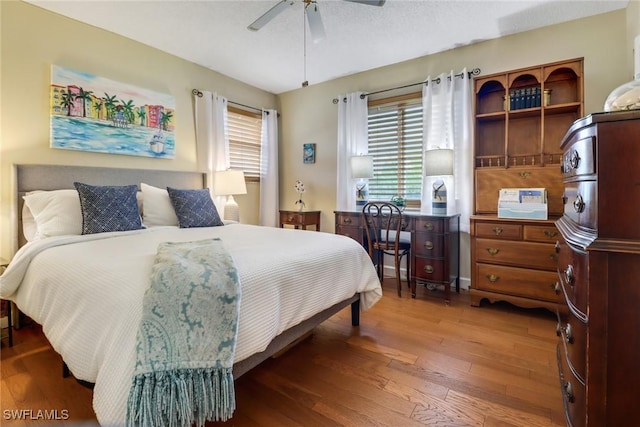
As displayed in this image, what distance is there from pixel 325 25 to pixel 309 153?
180 cm

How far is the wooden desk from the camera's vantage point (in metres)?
2.85

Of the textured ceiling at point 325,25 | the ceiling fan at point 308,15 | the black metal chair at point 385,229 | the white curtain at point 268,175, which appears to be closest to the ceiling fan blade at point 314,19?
the ceiling fan at point 308,15

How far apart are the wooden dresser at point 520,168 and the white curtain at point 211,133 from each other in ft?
9.26

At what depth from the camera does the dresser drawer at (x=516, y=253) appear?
7.89ft

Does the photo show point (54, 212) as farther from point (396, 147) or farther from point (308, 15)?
point (396, 147)

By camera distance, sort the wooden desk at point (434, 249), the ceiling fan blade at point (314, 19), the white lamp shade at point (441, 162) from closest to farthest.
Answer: the ceiling fan blade at point (314, 19) → the wooden desk at point (434, 249) → the white lamp shade at point (441, 162)

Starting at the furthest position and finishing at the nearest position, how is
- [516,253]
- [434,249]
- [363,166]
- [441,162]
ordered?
1. [363,166]
2. [441,162]
3. [434,249]
4. [516,253]

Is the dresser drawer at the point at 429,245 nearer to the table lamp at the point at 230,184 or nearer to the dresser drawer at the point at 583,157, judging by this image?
the dresser drawer at the point at 583,157

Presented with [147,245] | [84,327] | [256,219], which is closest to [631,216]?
[84,327]

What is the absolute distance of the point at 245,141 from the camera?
418cm

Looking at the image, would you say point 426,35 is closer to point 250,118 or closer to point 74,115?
point 250,118

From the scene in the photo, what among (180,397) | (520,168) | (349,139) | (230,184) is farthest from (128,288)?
(349,139)

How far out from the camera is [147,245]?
5.91 feet

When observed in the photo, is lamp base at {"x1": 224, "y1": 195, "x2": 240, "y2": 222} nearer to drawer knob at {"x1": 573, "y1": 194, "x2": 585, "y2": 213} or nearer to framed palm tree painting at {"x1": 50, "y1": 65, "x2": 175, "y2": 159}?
framed palm tree painting at {"x1": 50, "y1": 65, "x2": 175, "y2": 159}
